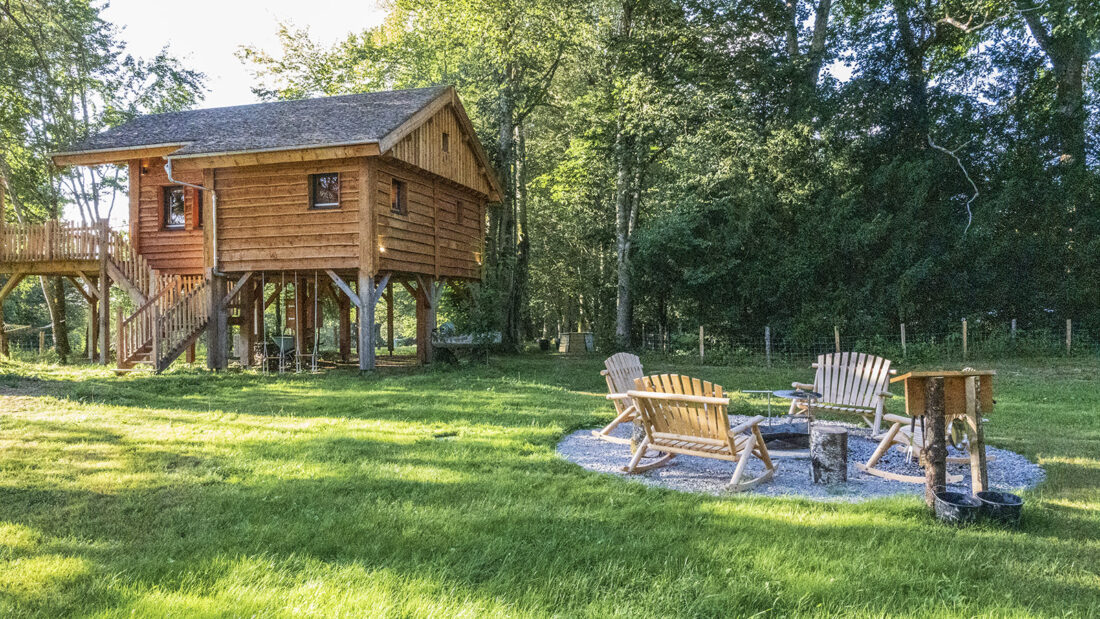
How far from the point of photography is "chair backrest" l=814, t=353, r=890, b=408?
7.95m

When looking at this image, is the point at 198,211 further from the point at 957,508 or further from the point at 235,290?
the point at 957,508

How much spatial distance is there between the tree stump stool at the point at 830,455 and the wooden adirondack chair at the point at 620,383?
2.00 m

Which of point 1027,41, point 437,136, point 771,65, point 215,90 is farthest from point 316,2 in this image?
point 1027,41

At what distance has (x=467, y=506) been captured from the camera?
15.6 ft

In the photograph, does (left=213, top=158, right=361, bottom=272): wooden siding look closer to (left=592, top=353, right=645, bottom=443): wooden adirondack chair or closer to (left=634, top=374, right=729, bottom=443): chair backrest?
(left=592, top=353, right=645, bottom=443): wooden adirondack chair

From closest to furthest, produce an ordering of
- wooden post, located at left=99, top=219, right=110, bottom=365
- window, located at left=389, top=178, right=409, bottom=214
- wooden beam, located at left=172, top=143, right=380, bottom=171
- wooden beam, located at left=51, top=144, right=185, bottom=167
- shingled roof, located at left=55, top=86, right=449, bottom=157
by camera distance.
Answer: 1. wooden beam, located at left=172, top=143, right=380, bottom=171
2. shingled roof, located at left=55, top=86, right=449, bottom=157
3. window, located at left=389, top=178, right=409, bottom=214
4. wooden beam, located at left=51, top=144, right=185, bottom=167
5. wooden post, located at left=99, top=219, right=110, bottom=365

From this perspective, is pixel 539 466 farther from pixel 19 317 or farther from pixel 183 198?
pixel 19 317

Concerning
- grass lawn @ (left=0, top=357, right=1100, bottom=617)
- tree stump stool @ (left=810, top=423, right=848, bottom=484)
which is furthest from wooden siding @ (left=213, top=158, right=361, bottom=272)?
tree stump stool @ (left=810, top=423, right=848, bottom=484)

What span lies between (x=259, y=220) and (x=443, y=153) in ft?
15.9

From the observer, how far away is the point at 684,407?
19.5ft

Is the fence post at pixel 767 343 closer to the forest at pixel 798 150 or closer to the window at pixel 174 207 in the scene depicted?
the forest at pixel 798 150

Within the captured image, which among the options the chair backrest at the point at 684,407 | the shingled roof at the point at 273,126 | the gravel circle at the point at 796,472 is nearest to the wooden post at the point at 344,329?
the shingled roof at the point at 273,126

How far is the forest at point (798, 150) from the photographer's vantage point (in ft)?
58.6

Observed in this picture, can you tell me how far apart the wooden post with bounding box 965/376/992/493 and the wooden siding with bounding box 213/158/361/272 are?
12.2 meters
